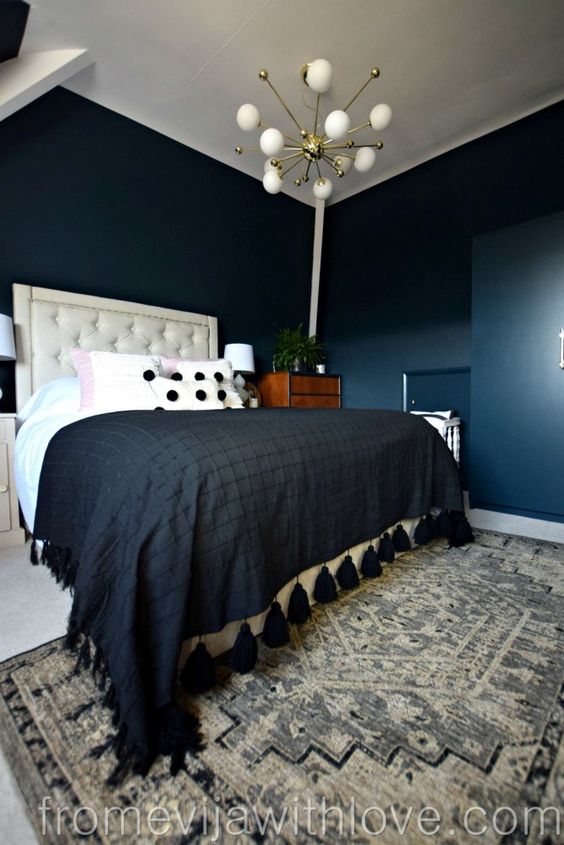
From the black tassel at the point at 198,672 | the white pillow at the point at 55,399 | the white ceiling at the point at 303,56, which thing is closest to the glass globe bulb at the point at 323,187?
the white ceiling at the point at 303,56

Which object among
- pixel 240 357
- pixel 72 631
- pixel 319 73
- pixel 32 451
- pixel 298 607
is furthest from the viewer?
pixel 240 357

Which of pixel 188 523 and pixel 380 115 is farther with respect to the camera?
pixel 380 115

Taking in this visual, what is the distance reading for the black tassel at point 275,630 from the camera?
1.20m

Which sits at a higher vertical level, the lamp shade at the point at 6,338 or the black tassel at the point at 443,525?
the lamp shade at the point at 6,338

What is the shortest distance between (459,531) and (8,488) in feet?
8.23

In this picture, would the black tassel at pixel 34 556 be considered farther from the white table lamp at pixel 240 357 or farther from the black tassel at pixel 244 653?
the white table lamp at pixel 240 357

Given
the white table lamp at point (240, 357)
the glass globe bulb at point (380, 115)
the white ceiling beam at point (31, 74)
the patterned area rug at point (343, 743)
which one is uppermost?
the white ceiling beam at point (31, 74)

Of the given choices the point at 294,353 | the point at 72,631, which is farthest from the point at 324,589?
the point at 294,353

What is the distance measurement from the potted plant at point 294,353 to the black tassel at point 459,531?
2.20 meters

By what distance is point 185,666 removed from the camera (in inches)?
40.8

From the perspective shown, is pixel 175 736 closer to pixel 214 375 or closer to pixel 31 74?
pixel 214 375

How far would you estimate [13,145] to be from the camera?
Result: 8.38ft

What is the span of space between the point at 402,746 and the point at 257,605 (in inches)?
17.9

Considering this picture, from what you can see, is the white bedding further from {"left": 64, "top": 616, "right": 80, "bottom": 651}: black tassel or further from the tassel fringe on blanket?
{"left": 64, "top": 616, "right": 80, "bottom": 651}: black tassel
